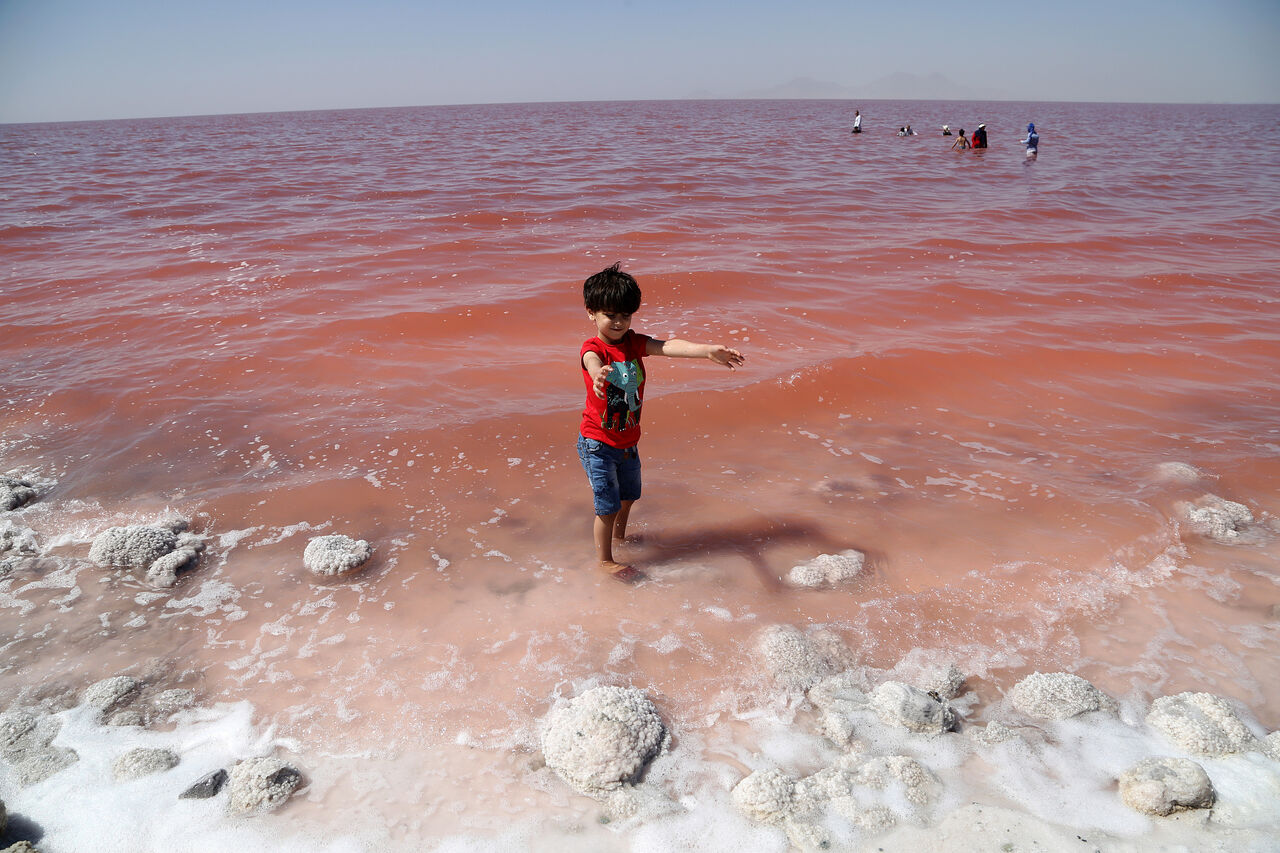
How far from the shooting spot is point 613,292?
9.00ft

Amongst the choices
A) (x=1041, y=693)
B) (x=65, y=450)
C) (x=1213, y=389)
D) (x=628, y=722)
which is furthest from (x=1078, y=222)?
(x=65, y=450)

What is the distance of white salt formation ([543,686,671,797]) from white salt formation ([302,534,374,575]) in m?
1.51

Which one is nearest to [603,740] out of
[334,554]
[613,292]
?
[613,292]

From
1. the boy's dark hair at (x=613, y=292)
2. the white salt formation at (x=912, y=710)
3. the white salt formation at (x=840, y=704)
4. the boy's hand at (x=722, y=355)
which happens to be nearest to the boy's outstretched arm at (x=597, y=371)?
the boy's dark hair at (x=613, y=292)

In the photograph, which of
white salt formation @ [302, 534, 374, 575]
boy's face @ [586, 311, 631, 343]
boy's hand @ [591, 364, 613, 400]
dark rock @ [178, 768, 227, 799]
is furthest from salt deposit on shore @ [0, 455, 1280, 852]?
boy's face @ [586, 311, 631, 343]

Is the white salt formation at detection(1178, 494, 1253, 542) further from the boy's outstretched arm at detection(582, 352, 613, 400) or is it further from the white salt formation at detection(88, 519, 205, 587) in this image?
the white salt formation at detection(88, 519, 205, 587)

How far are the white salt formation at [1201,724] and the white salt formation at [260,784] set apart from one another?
2977 mm

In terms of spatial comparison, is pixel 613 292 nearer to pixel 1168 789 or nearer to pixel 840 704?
pixel 840 704

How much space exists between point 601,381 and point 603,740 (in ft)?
4.45

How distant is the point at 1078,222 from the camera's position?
12094 millimetres

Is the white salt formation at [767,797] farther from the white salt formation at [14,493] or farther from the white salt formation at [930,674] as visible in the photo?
the white salt formation at [14,493]

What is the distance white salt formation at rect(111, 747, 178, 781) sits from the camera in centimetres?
226

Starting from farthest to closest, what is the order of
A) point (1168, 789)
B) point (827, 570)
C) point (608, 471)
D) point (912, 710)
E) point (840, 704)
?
point (827, 570)
point (608, 471)
point (840, 704)
point (912, 710)
point (1168, 789)

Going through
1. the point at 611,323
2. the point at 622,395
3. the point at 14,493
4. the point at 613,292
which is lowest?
the point at 14,493
